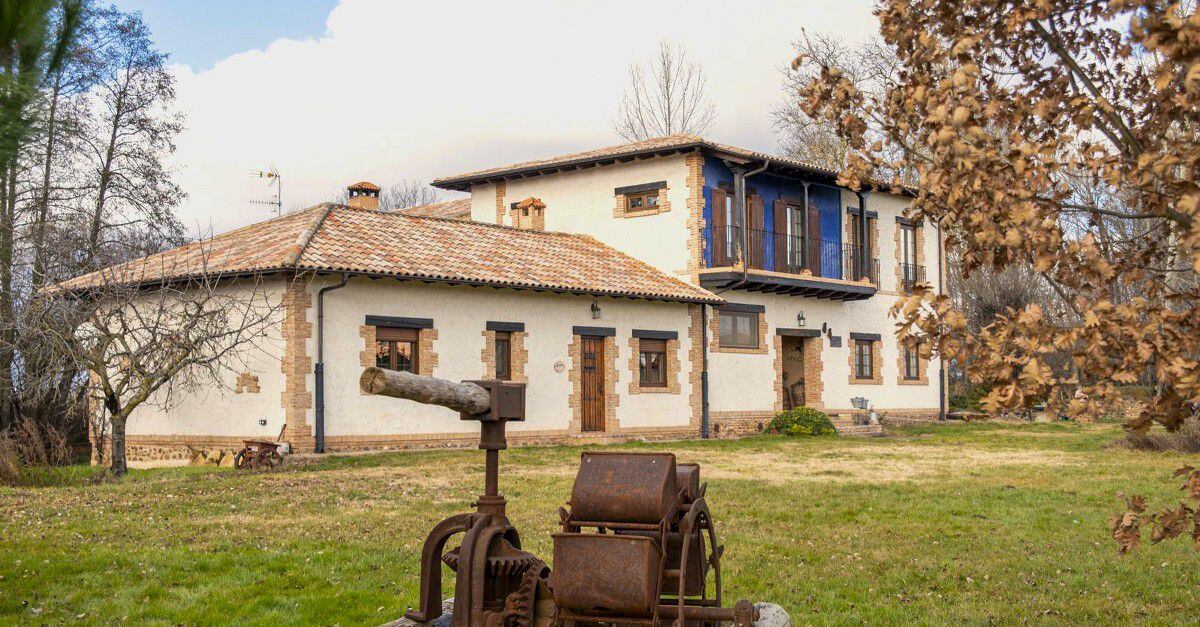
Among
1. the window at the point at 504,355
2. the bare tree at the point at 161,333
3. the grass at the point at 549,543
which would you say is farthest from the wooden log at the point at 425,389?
the window at the point at 504,355

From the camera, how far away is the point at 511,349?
20625mm

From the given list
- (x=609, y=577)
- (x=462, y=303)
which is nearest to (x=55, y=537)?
(x=609, y=577)

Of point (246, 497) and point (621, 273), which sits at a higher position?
point (621, 273)

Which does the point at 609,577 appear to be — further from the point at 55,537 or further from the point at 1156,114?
the point at 55,537

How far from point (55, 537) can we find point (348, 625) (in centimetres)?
411

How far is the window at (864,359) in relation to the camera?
94.0 ft

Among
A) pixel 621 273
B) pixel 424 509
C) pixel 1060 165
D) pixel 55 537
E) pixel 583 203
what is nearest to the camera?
pixel 1060 165

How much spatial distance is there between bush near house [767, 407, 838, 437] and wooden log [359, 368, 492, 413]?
1989 centimetres

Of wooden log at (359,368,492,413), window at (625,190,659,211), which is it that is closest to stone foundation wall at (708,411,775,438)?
window at (625,190,659,211)

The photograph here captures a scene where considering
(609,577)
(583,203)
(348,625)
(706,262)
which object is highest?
(583,203)

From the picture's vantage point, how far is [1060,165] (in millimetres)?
4164

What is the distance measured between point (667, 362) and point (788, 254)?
4737 mm

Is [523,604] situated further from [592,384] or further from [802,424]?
[802,424]

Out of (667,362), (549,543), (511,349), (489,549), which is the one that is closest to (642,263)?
(667,362)
